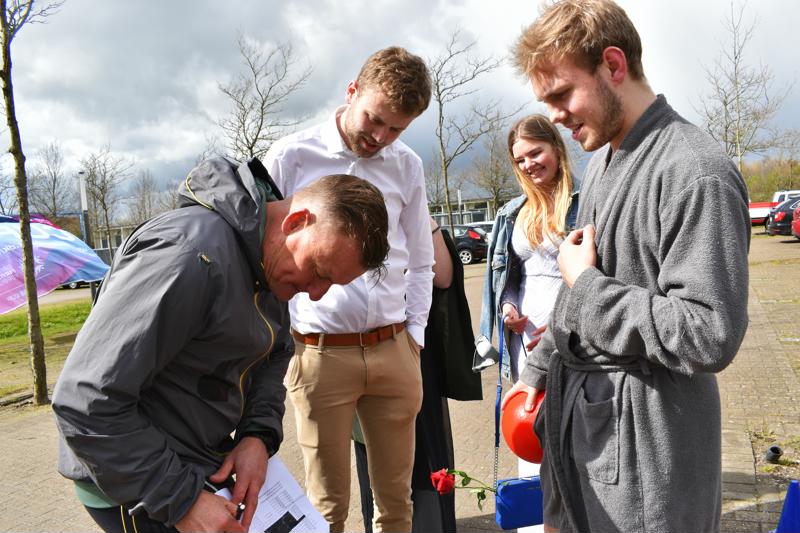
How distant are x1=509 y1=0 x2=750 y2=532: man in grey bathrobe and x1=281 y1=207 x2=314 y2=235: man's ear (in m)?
0.70

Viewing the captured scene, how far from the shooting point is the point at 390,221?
9.95 feet

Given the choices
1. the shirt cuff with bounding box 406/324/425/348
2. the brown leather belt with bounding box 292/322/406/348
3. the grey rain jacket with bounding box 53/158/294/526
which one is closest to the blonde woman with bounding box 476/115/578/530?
the shirt cuff with bounding box 406/324/425/348

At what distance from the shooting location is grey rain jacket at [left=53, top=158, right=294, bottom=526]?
1514mm

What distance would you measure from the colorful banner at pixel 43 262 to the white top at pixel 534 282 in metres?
5.56

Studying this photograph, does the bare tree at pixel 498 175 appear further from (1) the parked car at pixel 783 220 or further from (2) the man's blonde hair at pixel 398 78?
(2) the man's blonde hair at pixel 398 78

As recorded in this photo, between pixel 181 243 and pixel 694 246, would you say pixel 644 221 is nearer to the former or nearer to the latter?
pixel 694 246

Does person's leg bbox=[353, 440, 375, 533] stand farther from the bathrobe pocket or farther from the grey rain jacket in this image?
the bathrobe pocket

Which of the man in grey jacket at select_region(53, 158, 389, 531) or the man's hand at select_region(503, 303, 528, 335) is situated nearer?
the man in grey jacket at select_region(53, 158, 389, 531)

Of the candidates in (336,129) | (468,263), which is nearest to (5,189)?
(468,263)

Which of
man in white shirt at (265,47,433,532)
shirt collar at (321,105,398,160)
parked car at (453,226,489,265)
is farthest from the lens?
parked car at (453,226,489,265)

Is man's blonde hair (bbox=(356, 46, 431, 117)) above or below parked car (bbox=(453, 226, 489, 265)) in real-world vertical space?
above

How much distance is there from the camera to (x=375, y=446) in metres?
3.00

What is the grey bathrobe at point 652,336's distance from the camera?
1476 millimetres

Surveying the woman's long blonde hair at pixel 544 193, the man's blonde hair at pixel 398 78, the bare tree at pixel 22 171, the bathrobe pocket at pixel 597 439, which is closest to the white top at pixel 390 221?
the man's blonde hair at pixel 398 78
